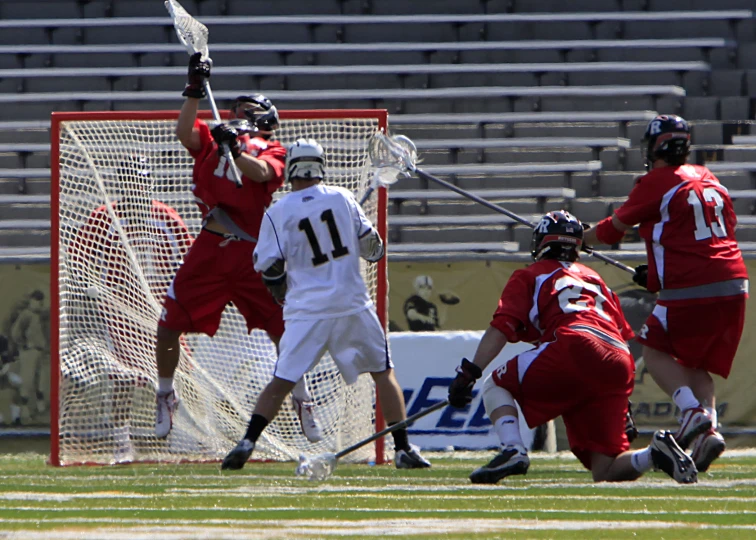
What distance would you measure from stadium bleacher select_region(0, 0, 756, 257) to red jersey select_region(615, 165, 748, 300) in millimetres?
3818

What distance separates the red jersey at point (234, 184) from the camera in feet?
18.7

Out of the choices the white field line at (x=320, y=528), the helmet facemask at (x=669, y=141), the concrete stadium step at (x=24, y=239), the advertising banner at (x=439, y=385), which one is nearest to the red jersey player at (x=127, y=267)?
the advertising banner at (x=439, y=385)

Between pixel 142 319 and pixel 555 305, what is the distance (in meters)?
2.48

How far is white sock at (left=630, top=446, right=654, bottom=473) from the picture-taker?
14.2 feet

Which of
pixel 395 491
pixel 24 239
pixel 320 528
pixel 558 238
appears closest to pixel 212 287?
pixel 558 238

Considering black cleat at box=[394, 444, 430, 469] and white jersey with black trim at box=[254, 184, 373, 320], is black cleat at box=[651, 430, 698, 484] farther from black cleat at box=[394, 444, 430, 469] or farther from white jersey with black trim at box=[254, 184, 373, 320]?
white jersey with black trim at box=[254, 184, 373, 320]

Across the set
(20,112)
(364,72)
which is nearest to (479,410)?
(364,72)

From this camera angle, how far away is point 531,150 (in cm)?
1040

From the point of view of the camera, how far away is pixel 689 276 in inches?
201

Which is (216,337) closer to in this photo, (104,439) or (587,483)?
(104,439)

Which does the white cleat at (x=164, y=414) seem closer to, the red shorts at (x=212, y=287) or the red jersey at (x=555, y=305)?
the red shorts at (x=212, y=287)

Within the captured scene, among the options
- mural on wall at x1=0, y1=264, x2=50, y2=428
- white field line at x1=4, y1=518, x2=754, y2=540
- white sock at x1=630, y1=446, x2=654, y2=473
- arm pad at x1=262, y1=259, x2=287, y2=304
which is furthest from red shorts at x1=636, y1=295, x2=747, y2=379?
mural on wall at x1=0, y1=264, x2=50, y2=428

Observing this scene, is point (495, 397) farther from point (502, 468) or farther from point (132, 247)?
point (132, 247)

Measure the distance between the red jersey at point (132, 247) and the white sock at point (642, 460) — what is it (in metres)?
2.80
